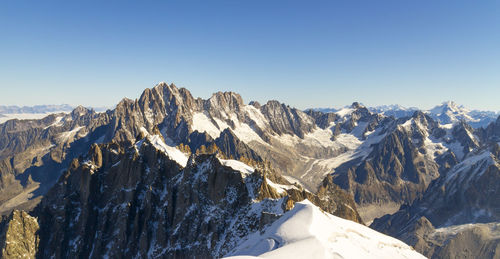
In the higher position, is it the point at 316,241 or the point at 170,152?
the point at 170,152

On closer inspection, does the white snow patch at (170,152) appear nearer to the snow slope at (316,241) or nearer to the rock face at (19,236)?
the rock face at (19,236)

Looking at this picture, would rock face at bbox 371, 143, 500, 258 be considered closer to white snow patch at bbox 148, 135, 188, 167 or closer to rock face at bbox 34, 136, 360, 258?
rock face at bbox 34, 136, 360, 258

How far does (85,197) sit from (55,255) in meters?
21.0

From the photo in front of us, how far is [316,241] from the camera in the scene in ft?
143

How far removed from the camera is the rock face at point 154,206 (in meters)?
77.1

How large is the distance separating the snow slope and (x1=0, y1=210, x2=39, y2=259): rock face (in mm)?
81528

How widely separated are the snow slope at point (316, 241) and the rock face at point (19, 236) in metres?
81.5

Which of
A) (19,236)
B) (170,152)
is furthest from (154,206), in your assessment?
(19,236)

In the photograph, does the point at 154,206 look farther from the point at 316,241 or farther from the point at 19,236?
the point at 316,241

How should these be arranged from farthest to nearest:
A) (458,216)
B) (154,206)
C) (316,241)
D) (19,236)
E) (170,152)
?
1. (458,216)
2. (170,152)
3. (154,206)
4. (19,236)
5. (316,241)

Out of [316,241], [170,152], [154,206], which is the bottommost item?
[154,206]

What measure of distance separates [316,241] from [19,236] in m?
102

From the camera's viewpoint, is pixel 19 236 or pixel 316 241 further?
pixel 19 236

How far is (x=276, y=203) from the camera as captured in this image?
70.7 metres
